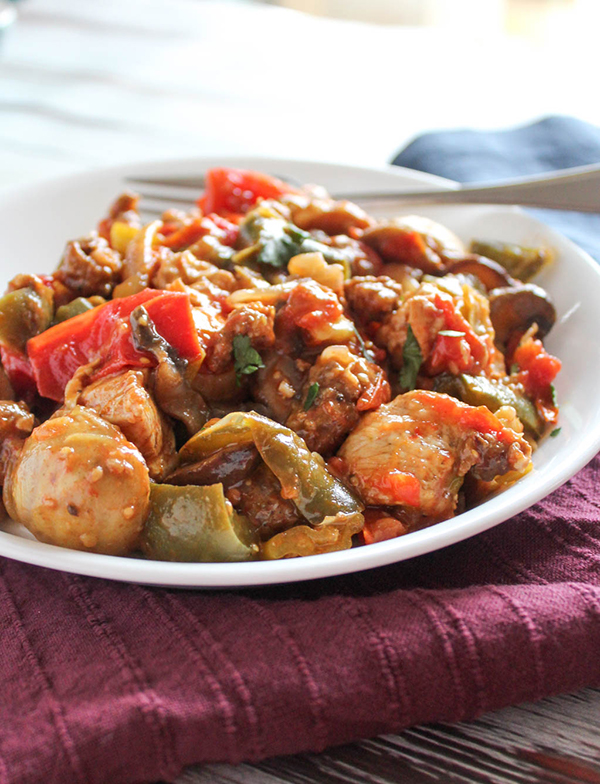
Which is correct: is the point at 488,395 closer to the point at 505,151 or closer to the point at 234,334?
the point at 234,334

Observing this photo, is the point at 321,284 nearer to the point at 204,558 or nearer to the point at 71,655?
the point at 204,558

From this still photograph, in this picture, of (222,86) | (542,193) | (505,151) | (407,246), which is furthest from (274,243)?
(222,86)

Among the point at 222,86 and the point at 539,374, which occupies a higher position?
the point at 222,86

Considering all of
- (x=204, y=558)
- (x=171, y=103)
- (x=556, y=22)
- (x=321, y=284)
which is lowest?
(x=204, y=558)

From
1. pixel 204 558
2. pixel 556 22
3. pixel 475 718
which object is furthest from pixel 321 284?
pixel 556 22

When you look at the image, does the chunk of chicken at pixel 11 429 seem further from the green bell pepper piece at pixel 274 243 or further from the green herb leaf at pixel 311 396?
the green bell pepper piece at pixel 274 243
